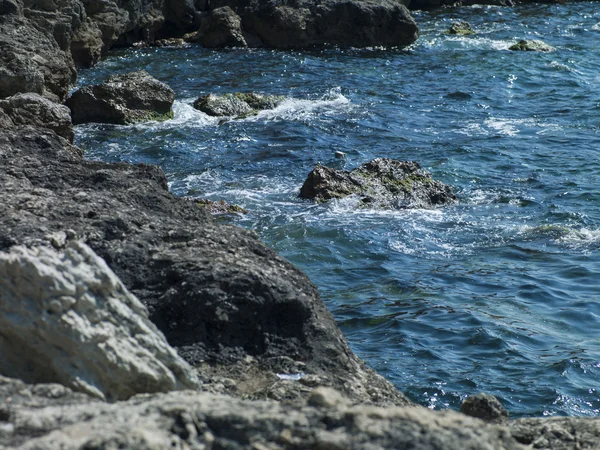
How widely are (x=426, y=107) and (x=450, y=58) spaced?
5.03 meters

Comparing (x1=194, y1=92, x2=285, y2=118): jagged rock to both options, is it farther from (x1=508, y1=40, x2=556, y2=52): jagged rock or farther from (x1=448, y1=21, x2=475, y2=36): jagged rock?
(x1=448, y1=21, x2=475, y2=36): jagged rock

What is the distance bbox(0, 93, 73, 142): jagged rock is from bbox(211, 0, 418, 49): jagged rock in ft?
38.7

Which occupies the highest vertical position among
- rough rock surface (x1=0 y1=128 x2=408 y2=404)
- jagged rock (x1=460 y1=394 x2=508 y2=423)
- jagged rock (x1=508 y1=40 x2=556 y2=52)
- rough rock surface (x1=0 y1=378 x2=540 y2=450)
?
rough rock surface (x1=0 y1=378 x2=540 y2=450)

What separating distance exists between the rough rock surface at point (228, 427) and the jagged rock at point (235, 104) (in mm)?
14025

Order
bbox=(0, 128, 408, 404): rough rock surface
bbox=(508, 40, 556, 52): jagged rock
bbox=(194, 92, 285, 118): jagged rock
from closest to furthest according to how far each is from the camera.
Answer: bbox=(0, 128, 408, 404): rough rock surface, bbox=(194, 92, 285, 118): jagged rock, bbox=(508, 40, 556, 52): jagged rock

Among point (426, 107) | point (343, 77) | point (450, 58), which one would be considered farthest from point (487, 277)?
point (450, 58)

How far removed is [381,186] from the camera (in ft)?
41.5

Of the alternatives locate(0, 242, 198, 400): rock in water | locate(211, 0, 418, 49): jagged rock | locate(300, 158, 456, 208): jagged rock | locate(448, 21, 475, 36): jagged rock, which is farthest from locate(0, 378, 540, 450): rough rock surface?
locate(448, 21, 475, 36): jagged rock

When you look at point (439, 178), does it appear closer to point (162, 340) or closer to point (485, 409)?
point (485, 409)

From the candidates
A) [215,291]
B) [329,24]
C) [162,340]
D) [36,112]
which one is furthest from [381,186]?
[329,24]

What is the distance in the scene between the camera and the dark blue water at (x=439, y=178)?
8.15m

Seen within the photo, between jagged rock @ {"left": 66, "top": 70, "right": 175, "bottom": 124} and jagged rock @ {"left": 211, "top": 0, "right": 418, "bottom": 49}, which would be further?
jagged rock @ {"left": 211, "top": 0, "right": 418, "bottom": 49}

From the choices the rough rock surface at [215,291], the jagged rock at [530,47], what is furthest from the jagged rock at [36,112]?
the jagged rock at [530,47]

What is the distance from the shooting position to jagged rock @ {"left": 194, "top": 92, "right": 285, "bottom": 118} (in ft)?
54.6
